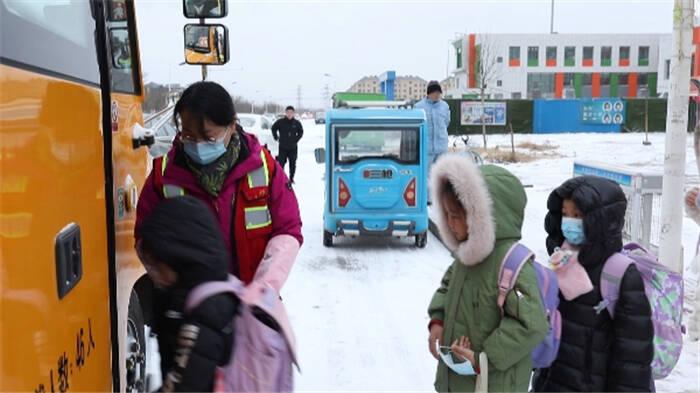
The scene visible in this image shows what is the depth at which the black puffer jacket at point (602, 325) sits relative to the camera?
2.54m

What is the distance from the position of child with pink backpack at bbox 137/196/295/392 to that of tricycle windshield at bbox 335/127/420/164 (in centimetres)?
626

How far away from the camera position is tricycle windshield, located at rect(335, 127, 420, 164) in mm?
8297

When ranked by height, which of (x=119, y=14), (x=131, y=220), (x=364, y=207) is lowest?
(x=364, y=207)

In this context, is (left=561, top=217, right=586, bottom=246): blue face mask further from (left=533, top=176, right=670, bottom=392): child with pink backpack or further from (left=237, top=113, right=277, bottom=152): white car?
(left=237, top=113, right=277, bottom=152): white car

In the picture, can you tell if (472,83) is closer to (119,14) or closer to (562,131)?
(562,131)

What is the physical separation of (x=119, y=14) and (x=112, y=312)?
1.48 m

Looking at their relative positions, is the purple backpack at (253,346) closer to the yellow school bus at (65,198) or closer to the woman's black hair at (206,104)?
the yellow school bus at (65,198)

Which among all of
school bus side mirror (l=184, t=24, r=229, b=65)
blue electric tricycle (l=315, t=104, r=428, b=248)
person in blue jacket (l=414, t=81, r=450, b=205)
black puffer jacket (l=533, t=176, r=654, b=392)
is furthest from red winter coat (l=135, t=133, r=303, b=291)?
person in blue jacket (l=414, t=81, r=450, b=205)

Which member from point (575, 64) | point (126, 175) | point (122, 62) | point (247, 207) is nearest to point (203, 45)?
point (122, 62)

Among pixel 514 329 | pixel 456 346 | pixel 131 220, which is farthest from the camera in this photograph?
pixel 131 220

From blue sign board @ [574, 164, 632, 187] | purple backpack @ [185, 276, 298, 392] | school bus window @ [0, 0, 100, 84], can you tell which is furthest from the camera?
blue sign board @ [574, 164, 632, 187]

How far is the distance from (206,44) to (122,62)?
3.10 feet

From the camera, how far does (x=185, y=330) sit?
188 centimetres

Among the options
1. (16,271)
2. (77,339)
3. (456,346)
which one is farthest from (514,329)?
(16,271)
